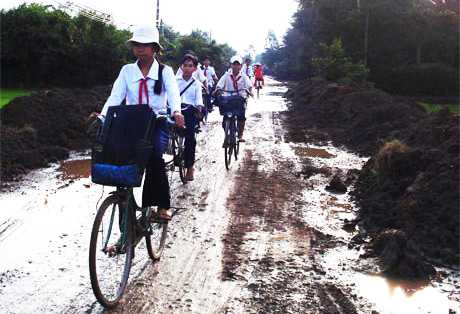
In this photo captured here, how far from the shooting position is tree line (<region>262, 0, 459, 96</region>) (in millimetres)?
42031

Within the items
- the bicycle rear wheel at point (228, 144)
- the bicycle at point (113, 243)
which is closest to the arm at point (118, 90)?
the bicycle at point (113, 243)

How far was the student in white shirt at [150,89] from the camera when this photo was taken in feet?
15.5

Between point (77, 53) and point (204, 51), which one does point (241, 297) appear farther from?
point (204, 51)

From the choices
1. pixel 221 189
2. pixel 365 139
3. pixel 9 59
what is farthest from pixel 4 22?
pixel 221 189

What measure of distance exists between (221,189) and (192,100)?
1777 mm

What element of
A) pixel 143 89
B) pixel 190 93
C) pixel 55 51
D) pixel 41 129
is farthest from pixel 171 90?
pixel 55 51

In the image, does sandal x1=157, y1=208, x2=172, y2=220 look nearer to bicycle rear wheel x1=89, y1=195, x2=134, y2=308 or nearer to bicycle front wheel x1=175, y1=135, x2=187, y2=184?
bicycle rear wheel x1=89, y1=195, x2=134, y2=308

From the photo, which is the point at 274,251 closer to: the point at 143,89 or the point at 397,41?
the point at 143,89

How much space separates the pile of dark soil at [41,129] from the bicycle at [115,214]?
17.1ft

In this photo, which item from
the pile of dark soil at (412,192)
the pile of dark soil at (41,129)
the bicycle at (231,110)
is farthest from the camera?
the bicycle at (231,110)

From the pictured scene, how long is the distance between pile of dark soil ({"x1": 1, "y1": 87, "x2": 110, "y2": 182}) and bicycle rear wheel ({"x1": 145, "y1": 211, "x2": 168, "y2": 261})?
4.12 metres

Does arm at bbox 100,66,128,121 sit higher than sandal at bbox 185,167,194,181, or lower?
higher

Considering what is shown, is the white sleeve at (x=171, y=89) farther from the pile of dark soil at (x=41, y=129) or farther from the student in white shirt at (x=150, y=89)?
the pile of dark soil at (x=41, y=129)

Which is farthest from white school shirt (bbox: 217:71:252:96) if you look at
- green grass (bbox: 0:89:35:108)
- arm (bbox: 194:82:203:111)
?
green grass (bbox: 0:89:35:108)
